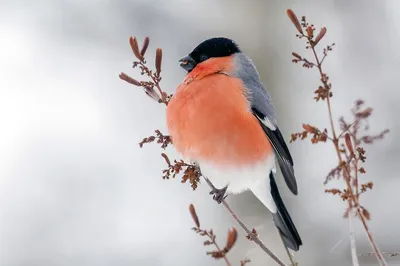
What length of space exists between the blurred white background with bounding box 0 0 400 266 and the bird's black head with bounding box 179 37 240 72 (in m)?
2.04

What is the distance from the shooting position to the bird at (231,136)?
1621 millimetres

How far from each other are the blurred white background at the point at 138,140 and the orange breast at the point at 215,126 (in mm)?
2197

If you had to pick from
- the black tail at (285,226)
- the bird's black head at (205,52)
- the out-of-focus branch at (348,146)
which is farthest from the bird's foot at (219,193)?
the out-of-focus branch at (348,146)

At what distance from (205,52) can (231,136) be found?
305mm

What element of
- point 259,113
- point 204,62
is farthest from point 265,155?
point 204,62

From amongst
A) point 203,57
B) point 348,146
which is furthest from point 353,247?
point 203,57

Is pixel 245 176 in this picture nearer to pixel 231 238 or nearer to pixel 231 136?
pixel 231 136

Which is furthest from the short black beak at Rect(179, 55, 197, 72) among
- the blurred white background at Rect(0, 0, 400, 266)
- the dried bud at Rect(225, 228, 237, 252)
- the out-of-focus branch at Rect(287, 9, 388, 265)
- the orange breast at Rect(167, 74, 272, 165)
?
the blurred white background at Rect(0, 0, 400, 266)

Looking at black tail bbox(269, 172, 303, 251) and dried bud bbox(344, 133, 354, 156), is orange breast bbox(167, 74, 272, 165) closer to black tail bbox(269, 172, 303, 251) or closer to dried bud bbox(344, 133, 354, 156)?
black tail bbox(269, 172, 303, 251)

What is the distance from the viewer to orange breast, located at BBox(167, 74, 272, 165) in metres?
1.62

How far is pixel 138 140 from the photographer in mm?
4113

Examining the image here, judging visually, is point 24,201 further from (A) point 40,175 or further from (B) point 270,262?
(B) point 270,262

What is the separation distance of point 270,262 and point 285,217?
2039 millimetres

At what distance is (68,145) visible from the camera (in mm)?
4203
